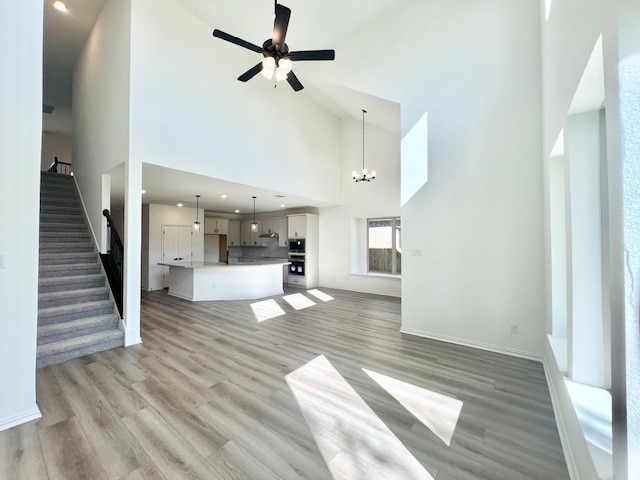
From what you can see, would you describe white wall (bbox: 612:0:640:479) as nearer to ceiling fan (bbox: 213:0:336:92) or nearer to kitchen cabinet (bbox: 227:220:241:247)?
ceiling fan (bbox: 213:0:336:92)

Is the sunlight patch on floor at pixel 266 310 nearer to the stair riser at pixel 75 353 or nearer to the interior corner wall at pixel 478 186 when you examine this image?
the stair riser at pixel 75 353

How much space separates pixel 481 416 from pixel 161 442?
2.54 metres

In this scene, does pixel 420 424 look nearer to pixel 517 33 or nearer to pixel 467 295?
pixel 467 295

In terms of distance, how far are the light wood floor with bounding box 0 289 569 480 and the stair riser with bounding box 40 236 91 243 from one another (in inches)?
105

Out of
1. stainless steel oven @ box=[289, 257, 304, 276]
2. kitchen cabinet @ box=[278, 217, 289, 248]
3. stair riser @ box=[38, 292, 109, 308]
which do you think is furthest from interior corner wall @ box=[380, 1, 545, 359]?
kitchen cabinet @ box=[278, 217, 289, 248]

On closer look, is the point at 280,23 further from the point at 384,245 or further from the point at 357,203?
the point at 384,245

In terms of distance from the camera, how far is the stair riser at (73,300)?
373 centimetres

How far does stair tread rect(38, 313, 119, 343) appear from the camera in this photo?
338cm

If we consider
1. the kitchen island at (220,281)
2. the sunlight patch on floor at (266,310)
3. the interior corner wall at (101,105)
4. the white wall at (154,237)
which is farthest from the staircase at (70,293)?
the white wall at (154,237)

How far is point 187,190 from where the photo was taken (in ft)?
19.6

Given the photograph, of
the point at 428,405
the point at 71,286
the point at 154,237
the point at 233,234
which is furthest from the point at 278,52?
the point at 233,234

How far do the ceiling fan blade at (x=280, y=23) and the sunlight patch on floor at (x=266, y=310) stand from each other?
422cm

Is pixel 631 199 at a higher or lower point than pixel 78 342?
higher

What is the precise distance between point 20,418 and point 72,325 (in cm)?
168
